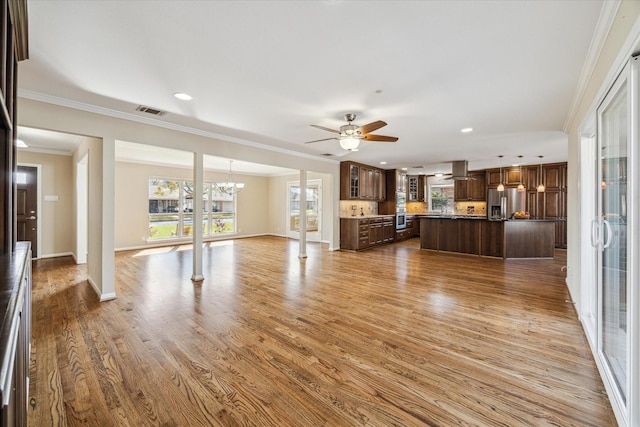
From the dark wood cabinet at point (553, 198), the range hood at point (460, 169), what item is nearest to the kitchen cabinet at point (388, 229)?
the range hood at point (460, 169)

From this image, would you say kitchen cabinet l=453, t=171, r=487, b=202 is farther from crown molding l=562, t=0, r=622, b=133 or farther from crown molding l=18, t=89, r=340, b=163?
crown molding l=18, t=89, r=340, b=163

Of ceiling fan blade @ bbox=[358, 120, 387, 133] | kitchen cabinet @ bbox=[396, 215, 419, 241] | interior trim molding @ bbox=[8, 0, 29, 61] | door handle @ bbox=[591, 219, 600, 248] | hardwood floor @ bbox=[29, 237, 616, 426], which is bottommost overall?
hardwood floor @ bbox=[29, 237, 616, 426]

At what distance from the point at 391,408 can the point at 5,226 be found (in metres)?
2.56

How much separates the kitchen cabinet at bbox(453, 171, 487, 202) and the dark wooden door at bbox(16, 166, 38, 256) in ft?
38.3

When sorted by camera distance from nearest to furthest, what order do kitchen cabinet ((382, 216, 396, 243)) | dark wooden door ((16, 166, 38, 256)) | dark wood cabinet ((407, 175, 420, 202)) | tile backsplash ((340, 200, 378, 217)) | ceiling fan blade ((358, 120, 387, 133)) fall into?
ceiling fan blade ((358, 120, 387, 133)) < dark wooden door ((16, 166, 38, 256)) < tile backsplash ((340, 200, 378, 217)) < kitchen cabinet ((382, 216, 396, 243)) < dark wood cabinet ((407, 175, 420, 202))

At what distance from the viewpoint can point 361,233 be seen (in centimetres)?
789

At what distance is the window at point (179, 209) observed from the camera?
827cm

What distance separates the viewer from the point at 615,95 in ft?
6.59

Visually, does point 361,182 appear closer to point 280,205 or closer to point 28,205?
point 280,205

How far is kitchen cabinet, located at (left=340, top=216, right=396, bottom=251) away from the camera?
25.6ft

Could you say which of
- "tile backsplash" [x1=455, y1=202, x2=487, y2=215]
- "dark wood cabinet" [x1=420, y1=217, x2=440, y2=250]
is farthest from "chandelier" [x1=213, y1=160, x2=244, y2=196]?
"tile backsplash" [x1=455, y1=202, x2=487, y2=215]

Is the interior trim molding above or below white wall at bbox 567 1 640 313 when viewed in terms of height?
above

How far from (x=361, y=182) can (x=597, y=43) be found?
633 cm

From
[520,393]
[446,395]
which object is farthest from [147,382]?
[520,393]
